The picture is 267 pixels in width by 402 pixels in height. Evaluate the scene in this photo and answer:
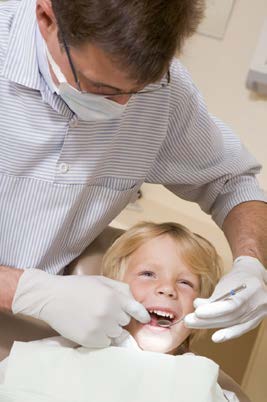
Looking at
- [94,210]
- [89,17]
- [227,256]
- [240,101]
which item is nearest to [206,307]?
[94,210]

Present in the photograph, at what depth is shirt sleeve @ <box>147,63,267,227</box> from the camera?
176 cm

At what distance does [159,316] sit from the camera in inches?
63.5

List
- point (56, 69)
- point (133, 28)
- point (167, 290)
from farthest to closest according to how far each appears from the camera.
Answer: point (167, 290), point (56, 69), point (133, 28)

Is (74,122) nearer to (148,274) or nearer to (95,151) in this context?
(95,151)

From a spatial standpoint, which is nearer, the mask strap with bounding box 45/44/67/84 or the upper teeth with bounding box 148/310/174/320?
the mask strap with bounding box 45/44/67/84

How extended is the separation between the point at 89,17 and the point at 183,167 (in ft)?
2.65

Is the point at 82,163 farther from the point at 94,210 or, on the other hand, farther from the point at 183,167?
the point at 183,167

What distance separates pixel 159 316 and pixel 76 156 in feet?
1.52

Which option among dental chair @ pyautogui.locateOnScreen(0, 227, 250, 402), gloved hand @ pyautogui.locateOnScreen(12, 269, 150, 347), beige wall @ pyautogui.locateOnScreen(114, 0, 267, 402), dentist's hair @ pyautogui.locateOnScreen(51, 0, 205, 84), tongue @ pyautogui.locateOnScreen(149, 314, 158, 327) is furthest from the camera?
beige wall @ pyautogui.locateOnScreen(114, 0, 267, 402)

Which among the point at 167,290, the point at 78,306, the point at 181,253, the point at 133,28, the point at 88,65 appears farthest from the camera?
the point at 181,253

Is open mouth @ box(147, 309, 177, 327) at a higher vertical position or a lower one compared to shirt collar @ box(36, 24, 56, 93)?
lower

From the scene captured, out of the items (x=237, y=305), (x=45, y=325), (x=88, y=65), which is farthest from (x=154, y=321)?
(x=88, y=65)

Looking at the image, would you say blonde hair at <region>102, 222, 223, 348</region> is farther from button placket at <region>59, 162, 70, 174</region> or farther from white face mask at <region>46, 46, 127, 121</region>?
white face mask at <region>46, 46, 127, 121</region>

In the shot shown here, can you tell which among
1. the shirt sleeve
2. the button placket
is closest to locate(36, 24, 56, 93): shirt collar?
the button placket
